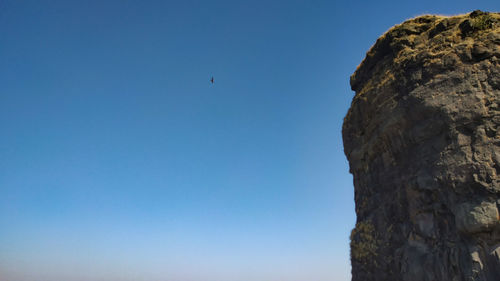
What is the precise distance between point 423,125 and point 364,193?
6351mm

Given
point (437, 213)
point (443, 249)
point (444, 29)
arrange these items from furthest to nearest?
1. point (444, 29)
2. point (437, 213)
3. point (443, 249)

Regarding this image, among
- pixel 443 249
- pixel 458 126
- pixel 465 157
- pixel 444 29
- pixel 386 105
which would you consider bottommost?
pixel 443 249

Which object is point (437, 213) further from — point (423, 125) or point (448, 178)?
point (423, 125)

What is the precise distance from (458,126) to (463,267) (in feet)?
20.5

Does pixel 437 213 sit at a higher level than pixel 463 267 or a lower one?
higher

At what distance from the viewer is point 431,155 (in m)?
15.4

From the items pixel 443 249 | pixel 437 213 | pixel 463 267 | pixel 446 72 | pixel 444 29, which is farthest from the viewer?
pixel 444 29

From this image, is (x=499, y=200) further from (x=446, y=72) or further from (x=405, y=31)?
(x=405, y=31)

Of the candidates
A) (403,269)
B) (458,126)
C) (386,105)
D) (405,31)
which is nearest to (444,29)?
(405,31)

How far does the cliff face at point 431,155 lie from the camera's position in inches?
518

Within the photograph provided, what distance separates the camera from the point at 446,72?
15.7 m

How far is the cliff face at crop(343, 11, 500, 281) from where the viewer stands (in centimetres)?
1315

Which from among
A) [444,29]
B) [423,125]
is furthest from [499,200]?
[444,29]

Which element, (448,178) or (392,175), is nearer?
(448,178)
